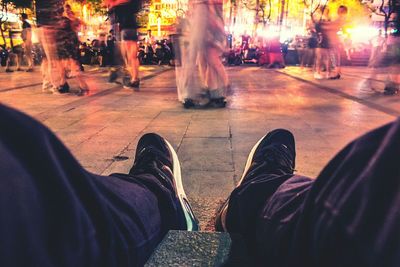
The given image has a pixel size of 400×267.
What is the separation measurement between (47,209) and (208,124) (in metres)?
3.59

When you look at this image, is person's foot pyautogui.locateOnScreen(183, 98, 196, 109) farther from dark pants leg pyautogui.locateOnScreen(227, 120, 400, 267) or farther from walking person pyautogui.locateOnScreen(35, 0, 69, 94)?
dark pants leg pyautogui.locateOnScreen(227, 120, 400, 267)

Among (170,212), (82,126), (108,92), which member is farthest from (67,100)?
(170,212)

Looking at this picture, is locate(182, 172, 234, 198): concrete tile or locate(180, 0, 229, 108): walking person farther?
locate(180, 0, 229, 108): walking person

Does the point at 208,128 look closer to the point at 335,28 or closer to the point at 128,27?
the point at 128,27

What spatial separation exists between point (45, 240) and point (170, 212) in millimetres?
720

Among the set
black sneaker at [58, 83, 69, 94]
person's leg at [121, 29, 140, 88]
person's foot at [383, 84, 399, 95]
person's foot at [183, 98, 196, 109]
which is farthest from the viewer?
person's leg at [121, 29, 140, 88]

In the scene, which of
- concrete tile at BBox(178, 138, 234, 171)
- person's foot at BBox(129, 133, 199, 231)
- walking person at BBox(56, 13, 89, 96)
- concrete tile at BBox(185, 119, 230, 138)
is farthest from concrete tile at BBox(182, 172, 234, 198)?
walking person at BBox(56, 13, 89, 96)

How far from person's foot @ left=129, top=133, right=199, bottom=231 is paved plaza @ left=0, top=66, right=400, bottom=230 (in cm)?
34

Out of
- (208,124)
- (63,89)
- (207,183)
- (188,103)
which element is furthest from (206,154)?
(63,89)

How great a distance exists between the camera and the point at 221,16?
17.0 ft

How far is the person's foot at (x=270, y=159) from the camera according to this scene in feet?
5.22

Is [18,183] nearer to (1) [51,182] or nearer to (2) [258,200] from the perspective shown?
(1) [51,182]

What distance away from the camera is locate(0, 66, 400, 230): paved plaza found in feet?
9.21

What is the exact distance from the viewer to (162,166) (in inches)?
67.9
